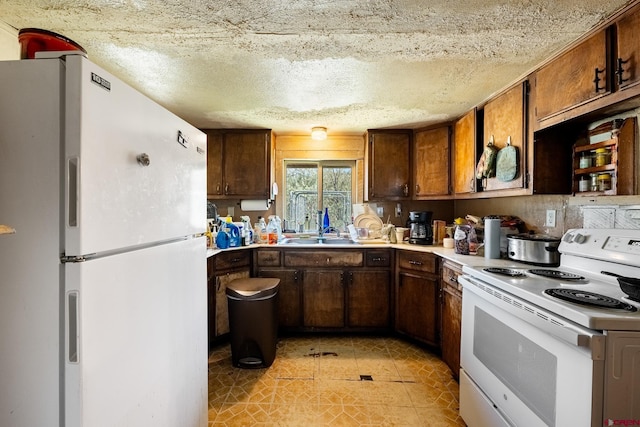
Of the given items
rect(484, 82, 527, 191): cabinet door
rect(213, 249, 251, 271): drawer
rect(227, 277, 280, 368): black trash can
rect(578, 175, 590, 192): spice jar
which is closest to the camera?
rect(578, 175, 590, 192): spice jar

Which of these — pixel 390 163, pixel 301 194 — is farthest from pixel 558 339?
pixel 301 194

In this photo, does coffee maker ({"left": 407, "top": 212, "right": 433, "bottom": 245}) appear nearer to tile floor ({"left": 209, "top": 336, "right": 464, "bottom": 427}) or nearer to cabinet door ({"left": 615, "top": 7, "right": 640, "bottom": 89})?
tile floor ({"left": 209, "top": 336, "right": 464, "bottom": 427})

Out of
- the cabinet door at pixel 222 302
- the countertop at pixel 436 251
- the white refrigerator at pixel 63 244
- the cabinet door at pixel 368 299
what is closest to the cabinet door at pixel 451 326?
the countertop at pixel 436 251

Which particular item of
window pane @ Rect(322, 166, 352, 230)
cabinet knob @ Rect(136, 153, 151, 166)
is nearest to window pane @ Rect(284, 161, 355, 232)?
window pane @ Rect(322, 166, 352, 230)

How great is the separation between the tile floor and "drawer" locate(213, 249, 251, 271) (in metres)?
0.74

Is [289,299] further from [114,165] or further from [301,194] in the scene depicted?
[114,165]

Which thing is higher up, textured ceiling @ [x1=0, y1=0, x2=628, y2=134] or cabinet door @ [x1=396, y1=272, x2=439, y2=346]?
textured ceiling @ [x1=0, y1=0, x2=628, y2=134]

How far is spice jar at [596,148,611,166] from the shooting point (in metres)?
1.45

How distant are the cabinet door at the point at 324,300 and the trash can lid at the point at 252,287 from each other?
46cm

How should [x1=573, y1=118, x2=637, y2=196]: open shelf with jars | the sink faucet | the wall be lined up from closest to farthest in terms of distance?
the wall → [x1=573, y1=118, x2=637, y2=196]: open shelf with jars → the sink faucet

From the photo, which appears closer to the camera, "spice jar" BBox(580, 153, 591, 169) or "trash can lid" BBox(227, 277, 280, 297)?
"spice jar" BBox(580, 153, 591, 169)

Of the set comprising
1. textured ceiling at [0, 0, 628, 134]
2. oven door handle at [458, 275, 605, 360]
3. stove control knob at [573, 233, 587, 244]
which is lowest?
oven door handle at [458, 275, 605, 360]

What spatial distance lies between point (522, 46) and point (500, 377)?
5.50ft

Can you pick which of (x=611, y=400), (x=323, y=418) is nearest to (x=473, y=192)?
(x=611, y=400)
